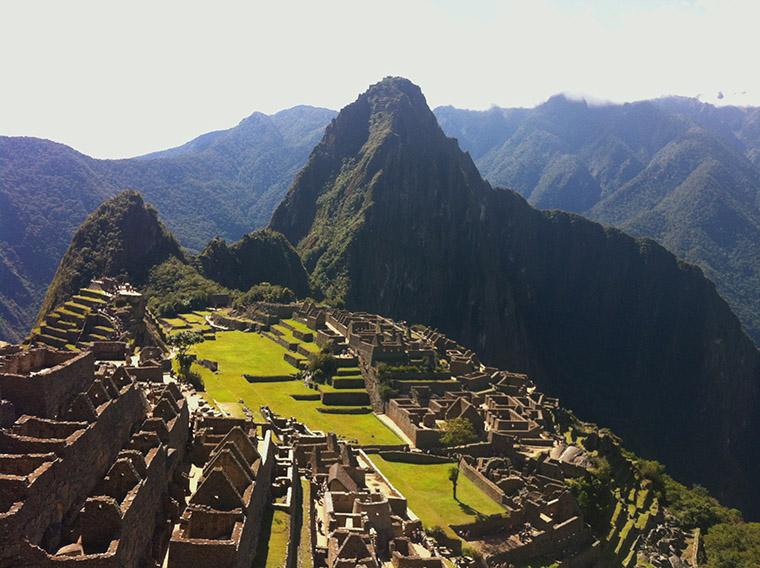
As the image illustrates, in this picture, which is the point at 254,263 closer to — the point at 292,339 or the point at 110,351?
the point at 292,339

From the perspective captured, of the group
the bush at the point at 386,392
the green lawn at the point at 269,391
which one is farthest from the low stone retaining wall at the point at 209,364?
the bush at the point at 386,392

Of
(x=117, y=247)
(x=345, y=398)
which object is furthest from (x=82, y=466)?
(x=117, y=247)

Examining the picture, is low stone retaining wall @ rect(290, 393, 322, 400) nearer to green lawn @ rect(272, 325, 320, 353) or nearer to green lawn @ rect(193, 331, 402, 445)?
green lawn @ rect(193, 331, 402, 445)

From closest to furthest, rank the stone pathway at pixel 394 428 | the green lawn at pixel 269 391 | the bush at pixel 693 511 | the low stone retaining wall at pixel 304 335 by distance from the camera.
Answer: the green lawn at pixel 269 391 < the stone pathway at pixel 394 428 < the bush at pixel 693 511 < the low stone retaining wall at pixel 304 335

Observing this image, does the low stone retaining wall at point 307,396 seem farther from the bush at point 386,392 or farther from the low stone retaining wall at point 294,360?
the low stone retaining wall at point 294,360

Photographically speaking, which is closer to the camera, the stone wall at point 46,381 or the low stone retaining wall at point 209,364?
the stone wall at point 46,381
